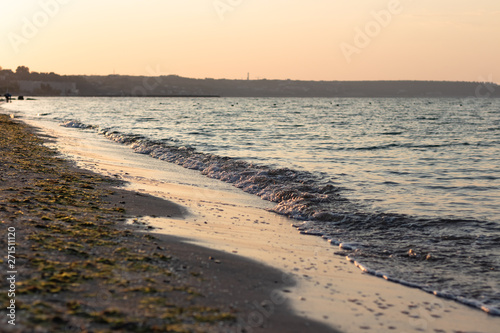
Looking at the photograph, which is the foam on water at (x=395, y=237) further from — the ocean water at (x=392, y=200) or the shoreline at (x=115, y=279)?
the shoreline at (x=115, y=279)

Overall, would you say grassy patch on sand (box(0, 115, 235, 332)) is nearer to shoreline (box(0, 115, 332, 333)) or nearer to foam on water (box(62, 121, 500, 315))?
shoreline (box(0, 115, 332, 333))

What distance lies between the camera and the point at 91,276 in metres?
5.95

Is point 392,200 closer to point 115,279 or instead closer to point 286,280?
point 286,280

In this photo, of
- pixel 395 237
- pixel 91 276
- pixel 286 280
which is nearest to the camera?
pixel 91 276

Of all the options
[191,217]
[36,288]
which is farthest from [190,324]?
[191,217]

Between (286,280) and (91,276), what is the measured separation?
2616 millimetres

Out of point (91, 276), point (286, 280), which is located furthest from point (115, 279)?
point (286, 280)

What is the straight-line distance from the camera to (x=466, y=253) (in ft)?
29.7

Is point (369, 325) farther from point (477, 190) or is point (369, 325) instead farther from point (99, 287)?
point (477, 190)

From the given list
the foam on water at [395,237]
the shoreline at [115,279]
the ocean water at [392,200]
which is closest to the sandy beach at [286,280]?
the shoreline at [115,279]

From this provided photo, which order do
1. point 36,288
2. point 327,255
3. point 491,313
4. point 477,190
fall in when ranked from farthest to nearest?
1. point 477,190
2. point 327,255
3. point 491,313
4. point 36,288

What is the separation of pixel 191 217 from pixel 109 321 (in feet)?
18.6

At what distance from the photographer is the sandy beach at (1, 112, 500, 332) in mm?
5562

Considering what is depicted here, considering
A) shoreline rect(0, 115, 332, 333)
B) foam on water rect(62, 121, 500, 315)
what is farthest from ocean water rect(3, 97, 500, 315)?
shoreline rect(0, 115, 332, 333)
